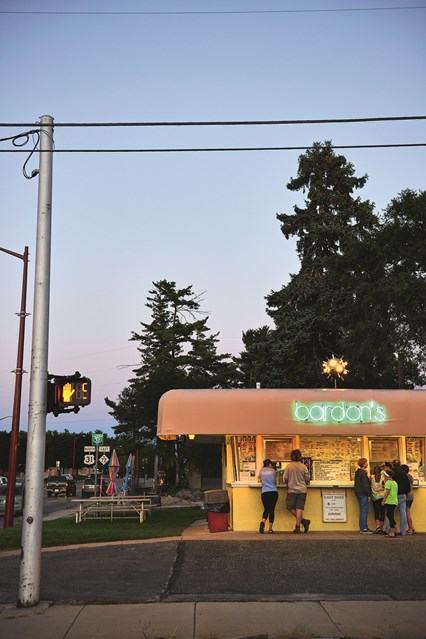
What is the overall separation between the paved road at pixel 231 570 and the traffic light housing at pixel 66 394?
100 inches

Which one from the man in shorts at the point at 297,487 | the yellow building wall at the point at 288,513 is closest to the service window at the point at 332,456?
the yellow building wall at the point at 288,513

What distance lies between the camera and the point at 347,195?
4731 centimetres

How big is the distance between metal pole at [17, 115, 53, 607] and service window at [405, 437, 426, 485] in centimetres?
1124

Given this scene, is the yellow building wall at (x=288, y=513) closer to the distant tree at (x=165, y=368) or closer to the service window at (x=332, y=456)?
the service window at (x=332, y=456)

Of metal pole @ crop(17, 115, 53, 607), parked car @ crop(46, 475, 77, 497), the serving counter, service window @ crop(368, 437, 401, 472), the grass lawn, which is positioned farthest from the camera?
parked car @ crop(46, 475, 77, 497)

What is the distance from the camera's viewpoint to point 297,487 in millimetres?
16125

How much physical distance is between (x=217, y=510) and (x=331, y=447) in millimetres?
3317

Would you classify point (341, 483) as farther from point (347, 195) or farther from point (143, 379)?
point (143, 379)

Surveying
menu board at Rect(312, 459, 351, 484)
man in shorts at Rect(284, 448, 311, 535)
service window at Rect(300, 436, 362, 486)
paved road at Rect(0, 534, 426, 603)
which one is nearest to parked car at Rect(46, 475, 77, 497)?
service window at Rect(300, 436, 362, 486)

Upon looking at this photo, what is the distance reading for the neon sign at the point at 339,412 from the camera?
54.7 ft

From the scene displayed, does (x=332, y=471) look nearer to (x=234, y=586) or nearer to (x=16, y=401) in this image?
(x=234, y=586)

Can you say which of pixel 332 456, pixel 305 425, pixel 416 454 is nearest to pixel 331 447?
pixel 332 456

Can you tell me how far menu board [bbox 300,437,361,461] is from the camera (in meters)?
17.7

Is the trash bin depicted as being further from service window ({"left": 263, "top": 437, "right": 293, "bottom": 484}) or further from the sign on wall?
the sign on wall
